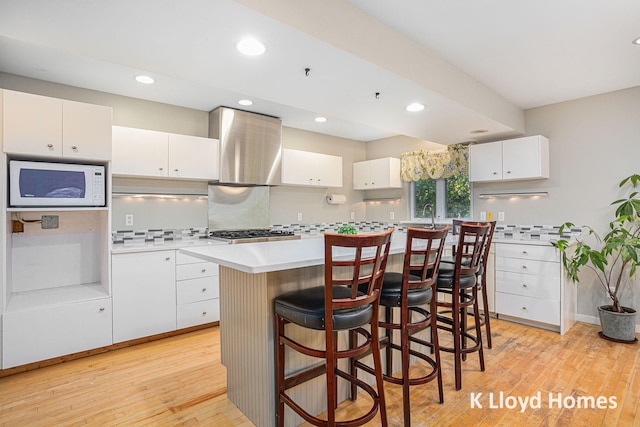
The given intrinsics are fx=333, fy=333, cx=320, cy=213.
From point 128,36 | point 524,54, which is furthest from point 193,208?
point 524,54

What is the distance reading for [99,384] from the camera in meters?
2.40

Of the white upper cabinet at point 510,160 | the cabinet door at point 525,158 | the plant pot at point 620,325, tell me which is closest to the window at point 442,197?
the white upper cabinet at point 510,160

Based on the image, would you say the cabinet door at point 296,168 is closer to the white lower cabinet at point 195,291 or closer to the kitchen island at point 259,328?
the white lower cabinet at point 195,291

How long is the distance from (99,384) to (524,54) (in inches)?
162

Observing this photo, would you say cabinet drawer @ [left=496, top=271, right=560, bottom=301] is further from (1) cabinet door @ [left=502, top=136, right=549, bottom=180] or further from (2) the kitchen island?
(2) the kitchen island

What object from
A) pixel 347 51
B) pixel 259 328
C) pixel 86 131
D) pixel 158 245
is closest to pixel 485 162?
pixel 347 51

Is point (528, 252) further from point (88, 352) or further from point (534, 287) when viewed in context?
point (88, 352)

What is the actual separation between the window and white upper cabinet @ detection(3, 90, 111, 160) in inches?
150

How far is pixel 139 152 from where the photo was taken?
332 centimetres

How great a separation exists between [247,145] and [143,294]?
198 cm

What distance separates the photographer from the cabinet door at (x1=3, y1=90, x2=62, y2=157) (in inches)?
96.7

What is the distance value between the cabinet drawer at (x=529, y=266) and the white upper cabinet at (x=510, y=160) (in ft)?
3.18

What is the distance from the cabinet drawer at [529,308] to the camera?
333 centimetres

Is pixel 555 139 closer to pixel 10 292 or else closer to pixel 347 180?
pixel 347 180
